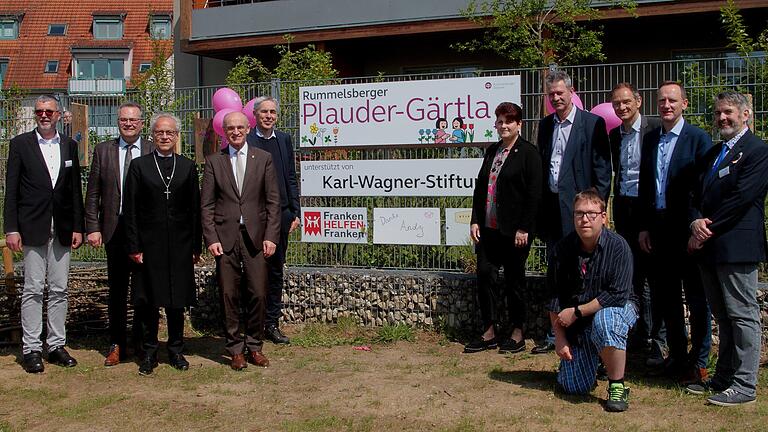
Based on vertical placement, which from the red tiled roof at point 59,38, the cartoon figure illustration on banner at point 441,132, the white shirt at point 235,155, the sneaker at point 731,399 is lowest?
the sneaker at point 731,399

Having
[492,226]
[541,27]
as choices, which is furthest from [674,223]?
[541,27]

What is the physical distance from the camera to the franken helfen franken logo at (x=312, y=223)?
772cm

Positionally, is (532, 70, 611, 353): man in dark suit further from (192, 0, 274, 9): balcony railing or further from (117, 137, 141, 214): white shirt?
(192, 0, 274, 9): balcony railing

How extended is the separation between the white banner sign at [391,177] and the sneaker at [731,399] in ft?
9.41

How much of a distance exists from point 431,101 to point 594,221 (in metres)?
2.75

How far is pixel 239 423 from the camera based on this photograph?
4.75 metres

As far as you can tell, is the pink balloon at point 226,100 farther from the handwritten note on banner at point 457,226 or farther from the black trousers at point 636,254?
the black trousers at point 636,254

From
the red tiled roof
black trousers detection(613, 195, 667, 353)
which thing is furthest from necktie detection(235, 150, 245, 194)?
A: the red tiled roof

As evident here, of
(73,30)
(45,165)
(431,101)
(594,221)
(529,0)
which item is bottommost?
(594,221)

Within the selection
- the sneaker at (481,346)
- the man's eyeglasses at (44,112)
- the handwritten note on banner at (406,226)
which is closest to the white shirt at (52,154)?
the man's eyeglasses at (44,112)

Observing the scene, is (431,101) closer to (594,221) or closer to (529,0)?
(594,221)

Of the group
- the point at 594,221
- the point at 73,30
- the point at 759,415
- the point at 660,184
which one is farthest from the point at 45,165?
the point at 73,30

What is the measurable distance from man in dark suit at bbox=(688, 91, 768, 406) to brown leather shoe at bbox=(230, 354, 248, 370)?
3220mm

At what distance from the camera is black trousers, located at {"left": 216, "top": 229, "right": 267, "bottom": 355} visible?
600 cm
